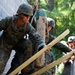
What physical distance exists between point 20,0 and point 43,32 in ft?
11.1

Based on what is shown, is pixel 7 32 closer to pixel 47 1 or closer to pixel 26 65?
pixel 26 65

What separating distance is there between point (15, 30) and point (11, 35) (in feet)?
0.35

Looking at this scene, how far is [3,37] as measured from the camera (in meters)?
5.03

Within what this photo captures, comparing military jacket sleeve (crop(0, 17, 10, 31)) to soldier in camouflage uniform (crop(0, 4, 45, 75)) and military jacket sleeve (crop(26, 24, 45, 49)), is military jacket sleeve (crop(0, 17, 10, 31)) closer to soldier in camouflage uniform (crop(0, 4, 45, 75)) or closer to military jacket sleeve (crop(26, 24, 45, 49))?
soldier in camouflage uniform (crop(0, 4, 45, 75))

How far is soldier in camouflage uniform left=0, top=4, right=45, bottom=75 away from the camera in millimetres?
4859

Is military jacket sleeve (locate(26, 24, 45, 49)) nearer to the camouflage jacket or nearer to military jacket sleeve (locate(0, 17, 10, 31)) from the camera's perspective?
the camouflage jacket

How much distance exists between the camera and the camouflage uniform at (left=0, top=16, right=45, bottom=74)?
4.93m

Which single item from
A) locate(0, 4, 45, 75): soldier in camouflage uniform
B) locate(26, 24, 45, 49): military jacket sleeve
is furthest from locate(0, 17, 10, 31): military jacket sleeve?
locate(26, 24, 45, 49): military jacket sleeve

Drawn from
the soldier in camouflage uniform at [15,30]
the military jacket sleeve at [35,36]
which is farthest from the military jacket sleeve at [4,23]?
the military jacket sleeve at [35,36]

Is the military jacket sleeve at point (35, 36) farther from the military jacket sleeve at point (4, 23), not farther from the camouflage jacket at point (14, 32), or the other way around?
the military jacket sleeve at point (4, 23)

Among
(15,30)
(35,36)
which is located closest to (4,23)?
(15,30)

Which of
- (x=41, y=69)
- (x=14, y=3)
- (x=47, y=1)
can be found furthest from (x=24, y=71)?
(x=47, y=1)

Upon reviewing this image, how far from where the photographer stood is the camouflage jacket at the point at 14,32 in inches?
194

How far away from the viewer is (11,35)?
197 inches
